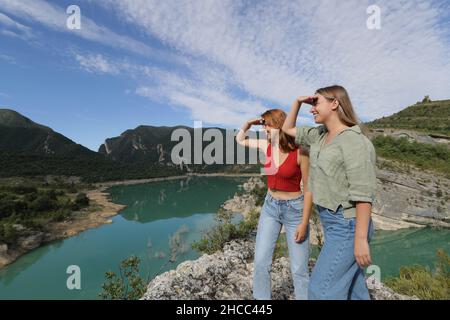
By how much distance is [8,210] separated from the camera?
34.2m

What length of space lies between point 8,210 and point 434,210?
4709 cm

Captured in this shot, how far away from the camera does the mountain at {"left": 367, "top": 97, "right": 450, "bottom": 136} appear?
5128 cm

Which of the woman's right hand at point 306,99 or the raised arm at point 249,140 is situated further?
the raised arm at point 249,140

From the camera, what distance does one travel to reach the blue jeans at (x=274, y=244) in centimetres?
260

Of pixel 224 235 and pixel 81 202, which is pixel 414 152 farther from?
pixel 81 202

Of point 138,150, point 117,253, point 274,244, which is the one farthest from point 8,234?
point 138,150

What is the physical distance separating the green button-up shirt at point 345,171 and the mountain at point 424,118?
53595 mm

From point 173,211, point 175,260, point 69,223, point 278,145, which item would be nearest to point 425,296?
point 278,145

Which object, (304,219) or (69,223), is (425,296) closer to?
(304,219)

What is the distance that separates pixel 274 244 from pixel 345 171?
1162 mm

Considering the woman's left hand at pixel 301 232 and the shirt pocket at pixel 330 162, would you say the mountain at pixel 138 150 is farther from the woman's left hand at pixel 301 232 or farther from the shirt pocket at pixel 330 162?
the shirt pocket at pixel 330 162

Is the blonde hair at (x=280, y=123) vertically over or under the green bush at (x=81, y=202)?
over

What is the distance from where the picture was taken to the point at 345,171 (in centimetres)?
Answer: 185

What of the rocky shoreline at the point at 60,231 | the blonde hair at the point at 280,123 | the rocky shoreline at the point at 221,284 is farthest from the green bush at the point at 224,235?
the rocky shoreline at the point at 60,231
